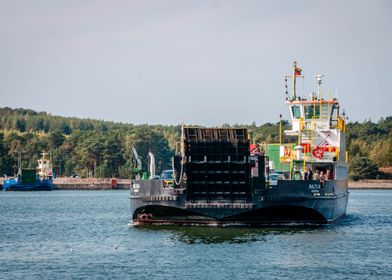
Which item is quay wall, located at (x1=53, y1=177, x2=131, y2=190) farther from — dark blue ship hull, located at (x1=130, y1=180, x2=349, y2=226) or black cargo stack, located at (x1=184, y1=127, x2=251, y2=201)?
black cargo stack, located at (x1=184, y1=127, x2=251, y2=201)

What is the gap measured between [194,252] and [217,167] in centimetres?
952

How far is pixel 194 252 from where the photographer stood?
43375 mm

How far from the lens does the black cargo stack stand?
51.8 meters

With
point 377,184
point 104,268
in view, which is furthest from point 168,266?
point 377,184

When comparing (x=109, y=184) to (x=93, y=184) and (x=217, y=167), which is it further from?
(x=217, y=167)

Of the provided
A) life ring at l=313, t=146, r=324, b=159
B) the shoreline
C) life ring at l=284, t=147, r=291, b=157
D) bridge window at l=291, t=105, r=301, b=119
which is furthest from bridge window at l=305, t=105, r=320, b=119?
the shoreline

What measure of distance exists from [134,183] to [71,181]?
442 ft

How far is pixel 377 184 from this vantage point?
564 feet

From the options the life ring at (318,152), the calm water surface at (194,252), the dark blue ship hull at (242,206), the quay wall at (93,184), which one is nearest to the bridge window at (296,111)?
the life ring at (318,152)

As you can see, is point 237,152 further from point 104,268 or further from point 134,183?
point 104,268

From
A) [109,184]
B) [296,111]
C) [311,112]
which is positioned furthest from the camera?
[109,184]

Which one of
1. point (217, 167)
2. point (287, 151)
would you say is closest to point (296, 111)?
point (287, 151)

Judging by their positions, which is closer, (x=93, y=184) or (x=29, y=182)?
(x=29, y=182)

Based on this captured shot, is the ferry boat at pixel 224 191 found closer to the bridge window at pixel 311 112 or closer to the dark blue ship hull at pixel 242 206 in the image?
the dark blue ship hull at pixel 242 206
